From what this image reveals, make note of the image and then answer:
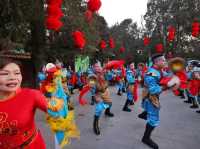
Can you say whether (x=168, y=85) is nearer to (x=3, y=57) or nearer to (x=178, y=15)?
(x=3, y=57)

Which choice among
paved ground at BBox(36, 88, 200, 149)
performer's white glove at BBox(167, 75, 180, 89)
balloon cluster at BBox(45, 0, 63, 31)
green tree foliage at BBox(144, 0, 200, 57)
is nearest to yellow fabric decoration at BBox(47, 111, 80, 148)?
performer's white glove at BBox(167, 75, 180, 89)

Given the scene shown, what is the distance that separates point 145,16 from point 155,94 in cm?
3915

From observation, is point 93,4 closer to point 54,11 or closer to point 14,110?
point 54,11

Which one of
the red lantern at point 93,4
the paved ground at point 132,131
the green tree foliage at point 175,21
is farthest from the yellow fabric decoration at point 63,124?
the green tree foliage at point 175,21

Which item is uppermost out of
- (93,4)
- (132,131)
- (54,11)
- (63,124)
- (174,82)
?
(93,4)

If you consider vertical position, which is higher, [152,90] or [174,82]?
[174,82]

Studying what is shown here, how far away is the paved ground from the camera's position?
22.8 feet

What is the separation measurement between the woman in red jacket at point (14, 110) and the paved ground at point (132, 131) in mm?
3740

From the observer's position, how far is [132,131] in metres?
8.21

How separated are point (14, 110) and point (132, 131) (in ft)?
17.8

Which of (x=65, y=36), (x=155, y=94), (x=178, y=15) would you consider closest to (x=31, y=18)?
(x=65, y=36)

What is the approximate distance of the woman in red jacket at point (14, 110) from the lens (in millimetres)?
3038

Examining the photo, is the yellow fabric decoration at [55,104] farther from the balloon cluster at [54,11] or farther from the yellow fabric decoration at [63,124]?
the balloon cluster at [54,11]

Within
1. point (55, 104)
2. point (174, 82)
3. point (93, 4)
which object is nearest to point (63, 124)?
point (55, 104)
